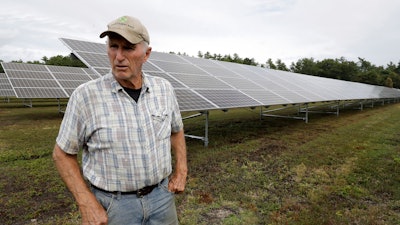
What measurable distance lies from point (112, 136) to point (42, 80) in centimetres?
1768

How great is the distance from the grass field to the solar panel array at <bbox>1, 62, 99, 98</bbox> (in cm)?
677

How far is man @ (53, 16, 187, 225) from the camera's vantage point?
5.11 ft

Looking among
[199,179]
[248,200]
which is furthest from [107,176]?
[199,179]

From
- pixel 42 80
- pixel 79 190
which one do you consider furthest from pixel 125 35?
pixel 42 80

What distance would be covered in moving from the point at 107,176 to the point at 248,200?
10.5 ft

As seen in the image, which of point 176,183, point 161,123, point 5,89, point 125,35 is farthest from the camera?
point 5,89

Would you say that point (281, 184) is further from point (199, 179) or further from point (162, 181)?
point (162, 181)

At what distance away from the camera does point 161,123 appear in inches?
70.6

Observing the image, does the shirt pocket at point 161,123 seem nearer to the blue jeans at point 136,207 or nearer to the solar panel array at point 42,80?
the blue jeans at point 136,207

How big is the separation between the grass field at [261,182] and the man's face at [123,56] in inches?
104

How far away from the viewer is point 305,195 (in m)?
4.58

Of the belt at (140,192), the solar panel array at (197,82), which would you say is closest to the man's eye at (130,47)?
the belt at (140,192)

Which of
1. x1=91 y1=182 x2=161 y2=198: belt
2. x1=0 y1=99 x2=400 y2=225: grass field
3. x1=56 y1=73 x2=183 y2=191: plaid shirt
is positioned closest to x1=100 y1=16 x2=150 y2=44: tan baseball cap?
x1=56 y1=73 x2=183 y2=191: plaid shirt

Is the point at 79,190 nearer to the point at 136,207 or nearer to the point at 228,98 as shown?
the point at 136,207
